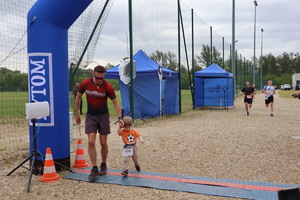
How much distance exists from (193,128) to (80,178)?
19.5ft

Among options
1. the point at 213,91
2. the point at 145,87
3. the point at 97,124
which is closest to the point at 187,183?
the point at 97,124

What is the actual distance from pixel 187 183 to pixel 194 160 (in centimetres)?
144

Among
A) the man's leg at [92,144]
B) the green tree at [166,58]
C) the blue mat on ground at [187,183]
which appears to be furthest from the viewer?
the green tree at [166,58]

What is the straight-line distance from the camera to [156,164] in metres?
5.76

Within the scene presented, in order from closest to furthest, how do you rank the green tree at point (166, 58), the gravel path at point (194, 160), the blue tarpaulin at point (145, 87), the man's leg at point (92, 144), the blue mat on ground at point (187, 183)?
1. the blue mat on ground at point (187, 183)
2. the gravel path at point (194, 160)
3. the man's leg at point (92, 144)
4. the blue tarpaulin at point (145, 87)
5. the green tree at point (166, 58)

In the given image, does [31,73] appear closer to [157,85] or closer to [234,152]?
[234,152]

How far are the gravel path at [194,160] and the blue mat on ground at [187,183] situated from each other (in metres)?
0.17

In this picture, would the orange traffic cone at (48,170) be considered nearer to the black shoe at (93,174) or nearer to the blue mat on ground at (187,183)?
the blue mat on ground at (187,183)

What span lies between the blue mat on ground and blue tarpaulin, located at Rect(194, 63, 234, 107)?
13712 mm

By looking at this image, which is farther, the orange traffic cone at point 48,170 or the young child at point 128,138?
the young child at point 128,138

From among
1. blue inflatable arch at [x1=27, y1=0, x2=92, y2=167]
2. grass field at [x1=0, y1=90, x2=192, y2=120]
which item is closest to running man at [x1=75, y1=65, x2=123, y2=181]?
blue inflatable arch at [x1=27, y1=0, x2=92, y2=167]

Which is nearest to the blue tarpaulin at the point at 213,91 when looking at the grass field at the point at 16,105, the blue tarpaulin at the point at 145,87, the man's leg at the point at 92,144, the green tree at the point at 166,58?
the grass field at the point at 16,105

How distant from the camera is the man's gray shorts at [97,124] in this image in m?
4.95

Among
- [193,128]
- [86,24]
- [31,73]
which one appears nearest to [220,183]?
[31,73]
